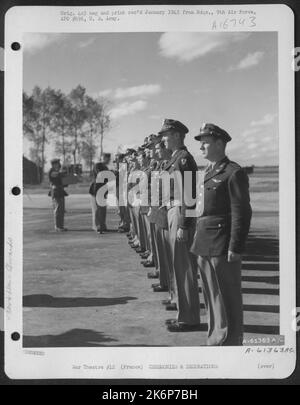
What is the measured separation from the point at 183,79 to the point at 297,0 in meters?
0.53

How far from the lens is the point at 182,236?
1.73 meters

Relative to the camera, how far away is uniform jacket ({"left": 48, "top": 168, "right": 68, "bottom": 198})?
1.85 meters

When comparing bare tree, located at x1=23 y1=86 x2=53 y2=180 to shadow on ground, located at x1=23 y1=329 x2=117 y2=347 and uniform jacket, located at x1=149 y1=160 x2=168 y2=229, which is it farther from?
shadow on ground, located at x1=23 y1=329 x2=117 y2=347

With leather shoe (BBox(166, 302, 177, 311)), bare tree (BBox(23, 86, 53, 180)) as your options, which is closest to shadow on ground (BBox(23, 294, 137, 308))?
leather shoe (BBox(166, 302, 177, 311))

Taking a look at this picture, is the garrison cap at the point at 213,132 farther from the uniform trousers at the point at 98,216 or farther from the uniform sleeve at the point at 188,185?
the uniform trousers at the point at 98,216

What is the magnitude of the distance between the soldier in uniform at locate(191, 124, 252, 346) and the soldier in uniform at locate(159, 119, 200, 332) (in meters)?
0.04

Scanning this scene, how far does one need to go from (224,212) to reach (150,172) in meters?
0.35

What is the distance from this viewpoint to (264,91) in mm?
1819

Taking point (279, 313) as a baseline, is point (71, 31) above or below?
above

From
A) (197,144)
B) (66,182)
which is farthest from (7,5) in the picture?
(197,144)

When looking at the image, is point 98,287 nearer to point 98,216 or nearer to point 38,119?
point 98,216

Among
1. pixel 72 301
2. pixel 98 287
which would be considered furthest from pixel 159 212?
pixel 72 301

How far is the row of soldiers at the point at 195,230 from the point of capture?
1.69 m
